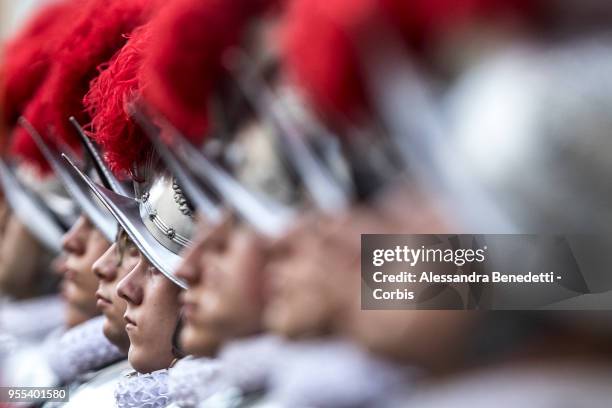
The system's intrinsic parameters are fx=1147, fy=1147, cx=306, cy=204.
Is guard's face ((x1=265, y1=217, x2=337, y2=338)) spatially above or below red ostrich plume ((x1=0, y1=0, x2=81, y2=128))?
below

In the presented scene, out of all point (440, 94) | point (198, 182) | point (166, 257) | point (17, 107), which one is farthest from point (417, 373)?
point (17, 107)

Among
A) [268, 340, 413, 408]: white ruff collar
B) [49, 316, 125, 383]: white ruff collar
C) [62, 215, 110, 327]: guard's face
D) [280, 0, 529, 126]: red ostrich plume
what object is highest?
[62, 215, 110, 327]: guard's face

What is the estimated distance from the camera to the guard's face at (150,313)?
1.83 metres

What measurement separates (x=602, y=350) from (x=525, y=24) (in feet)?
1.11

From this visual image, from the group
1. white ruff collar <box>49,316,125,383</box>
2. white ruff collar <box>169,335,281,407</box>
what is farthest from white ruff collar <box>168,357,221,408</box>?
white ruff collar <box>49,316,125,383</box>

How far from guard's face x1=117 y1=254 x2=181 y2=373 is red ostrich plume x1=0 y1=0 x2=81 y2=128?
29.5 inches

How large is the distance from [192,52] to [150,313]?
22.0 inches

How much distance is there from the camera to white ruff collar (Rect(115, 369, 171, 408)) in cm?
185

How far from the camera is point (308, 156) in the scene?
1.27 meters

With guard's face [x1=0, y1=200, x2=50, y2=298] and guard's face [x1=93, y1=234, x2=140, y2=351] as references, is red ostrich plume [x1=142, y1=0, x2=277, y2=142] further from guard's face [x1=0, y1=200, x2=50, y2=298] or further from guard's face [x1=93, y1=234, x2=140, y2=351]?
guard's face [x1=0, y1=200, x2=50, y2=298]

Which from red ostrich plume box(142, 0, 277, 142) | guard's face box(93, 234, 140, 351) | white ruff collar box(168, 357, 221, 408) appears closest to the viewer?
red ostrich plume box(142, 0, 277, 142)

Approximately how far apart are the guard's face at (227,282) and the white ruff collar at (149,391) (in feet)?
1.16

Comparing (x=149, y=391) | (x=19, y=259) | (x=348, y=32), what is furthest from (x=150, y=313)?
(x=19, y=259)

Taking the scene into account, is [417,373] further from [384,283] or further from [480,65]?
[480,65]
